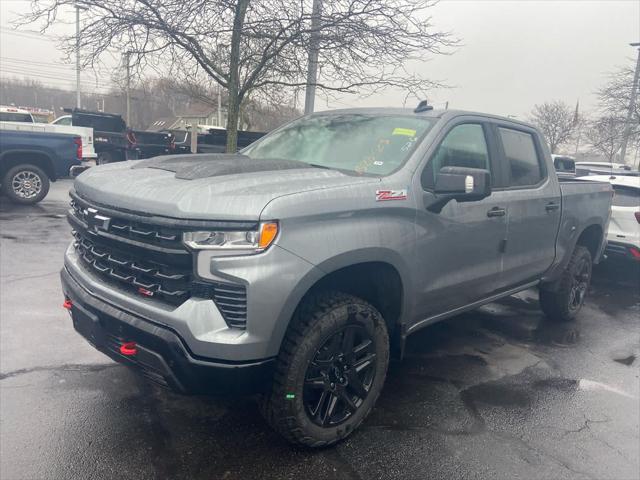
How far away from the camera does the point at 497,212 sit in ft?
12.6

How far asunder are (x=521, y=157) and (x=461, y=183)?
170 centimetres

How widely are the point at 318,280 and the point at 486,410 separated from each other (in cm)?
173

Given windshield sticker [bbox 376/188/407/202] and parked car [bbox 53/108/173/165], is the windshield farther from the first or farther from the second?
parked car [bbox 53/108/173/165]

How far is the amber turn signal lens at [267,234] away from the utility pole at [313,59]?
20.7ft

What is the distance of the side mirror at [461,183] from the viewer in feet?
9.95

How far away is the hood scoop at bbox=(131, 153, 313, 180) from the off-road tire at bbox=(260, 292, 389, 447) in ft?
2.83

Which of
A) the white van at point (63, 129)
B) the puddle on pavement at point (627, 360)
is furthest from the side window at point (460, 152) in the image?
the white van at point (63, 129)

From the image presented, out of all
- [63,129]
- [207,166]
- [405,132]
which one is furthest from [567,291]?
[63,129]

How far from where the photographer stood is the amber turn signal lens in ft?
7.76

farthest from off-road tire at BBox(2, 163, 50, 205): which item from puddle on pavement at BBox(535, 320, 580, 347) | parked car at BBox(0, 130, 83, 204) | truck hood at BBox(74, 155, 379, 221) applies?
puddle on pavement at BBox(535, 320, 580, 347)

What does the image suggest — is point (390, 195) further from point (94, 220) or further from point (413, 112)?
point (94, 220)

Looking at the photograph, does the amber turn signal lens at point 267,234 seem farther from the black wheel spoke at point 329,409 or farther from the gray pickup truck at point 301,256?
the black wheel spoke at point 329,409

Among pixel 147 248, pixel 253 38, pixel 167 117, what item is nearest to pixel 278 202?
pixel 147 248

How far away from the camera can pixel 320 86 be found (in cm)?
884
